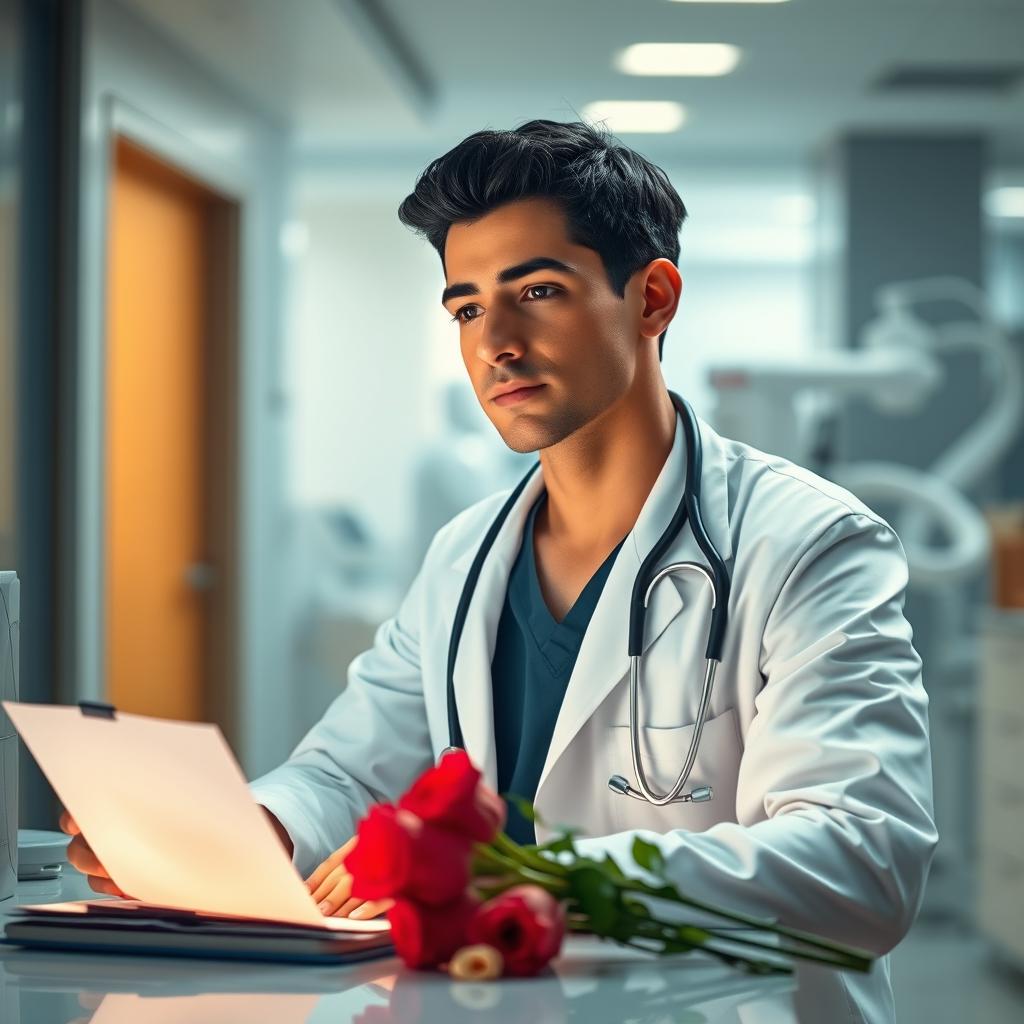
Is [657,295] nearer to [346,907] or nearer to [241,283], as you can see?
[346,907]

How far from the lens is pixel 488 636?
1.44m

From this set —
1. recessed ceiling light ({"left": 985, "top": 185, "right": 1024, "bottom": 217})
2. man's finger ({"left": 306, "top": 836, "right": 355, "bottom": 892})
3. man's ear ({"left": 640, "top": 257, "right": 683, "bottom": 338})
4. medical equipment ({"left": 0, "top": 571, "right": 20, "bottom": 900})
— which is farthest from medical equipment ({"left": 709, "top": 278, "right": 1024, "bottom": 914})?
medical equipment ({"left": 0, "top": 571, "right": 20, "bottom": 900})

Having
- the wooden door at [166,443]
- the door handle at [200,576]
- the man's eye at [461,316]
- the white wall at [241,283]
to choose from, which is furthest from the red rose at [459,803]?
the door handle at [200,576]

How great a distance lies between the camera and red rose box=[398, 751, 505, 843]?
0.76 m

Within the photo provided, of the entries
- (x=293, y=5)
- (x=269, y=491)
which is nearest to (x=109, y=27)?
(x=293, y=5)

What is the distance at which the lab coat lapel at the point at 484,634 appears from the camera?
4.54 ft

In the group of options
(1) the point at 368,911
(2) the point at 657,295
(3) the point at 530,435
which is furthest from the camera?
(2) the point at 657,295

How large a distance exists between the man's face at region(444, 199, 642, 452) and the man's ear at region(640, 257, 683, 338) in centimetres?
8

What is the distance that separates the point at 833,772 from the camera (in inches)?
42.7

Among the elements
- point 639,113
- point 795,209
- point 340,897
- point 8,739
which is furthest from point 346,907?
point 795,209

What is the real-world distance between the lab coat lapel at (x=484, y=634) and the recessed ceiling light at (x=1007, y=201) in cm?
526

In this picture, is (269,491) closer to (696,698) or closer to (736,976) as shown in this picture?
(696,698)

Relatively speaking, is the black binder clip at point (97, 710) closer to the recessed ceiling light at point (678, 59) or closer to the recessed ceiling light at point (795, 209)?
the recessed ceiling light at point (678, 59)

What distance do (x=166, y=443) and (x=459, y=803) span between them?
3464 mm
